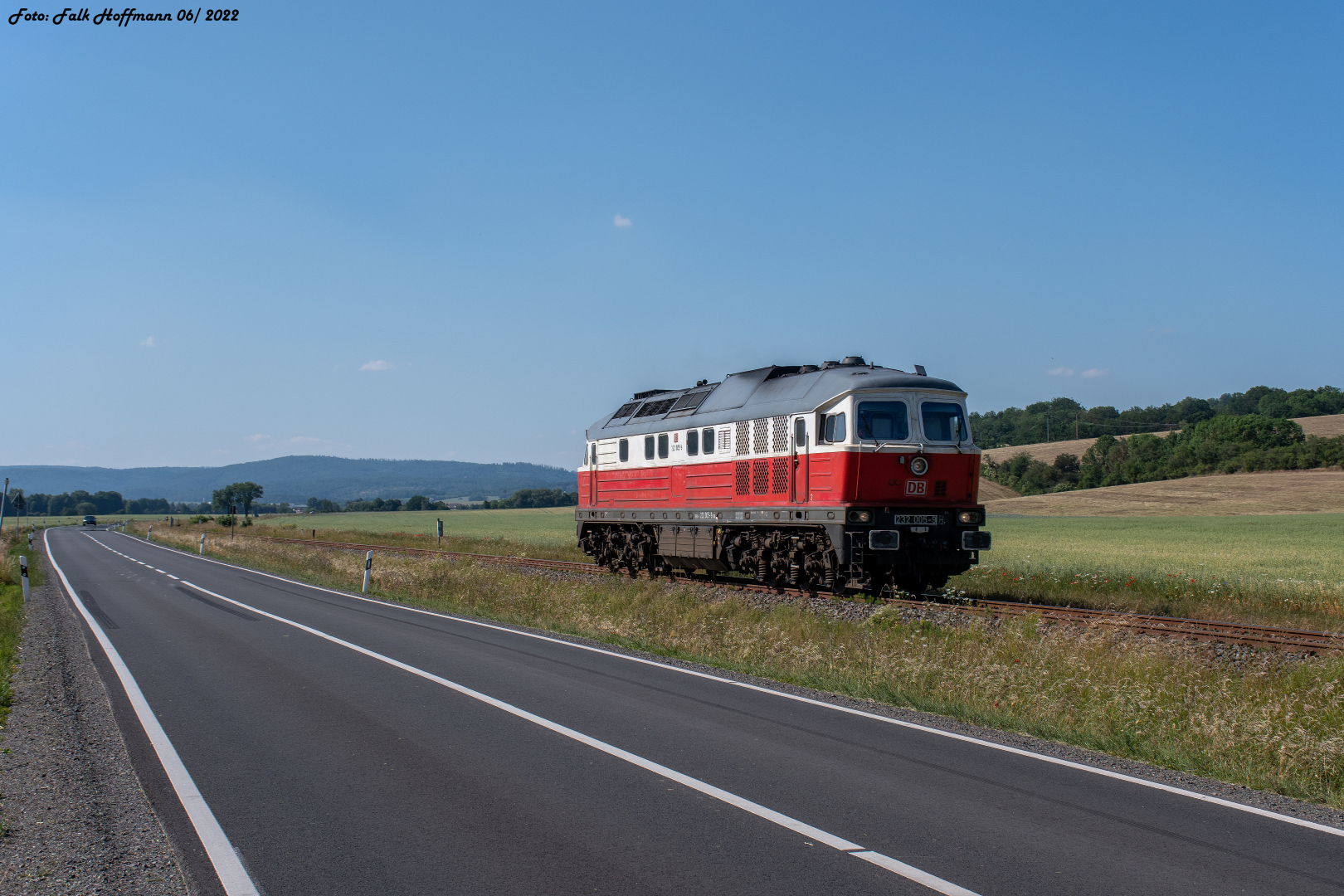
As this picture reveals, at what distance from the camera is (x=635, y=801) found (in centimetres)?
639

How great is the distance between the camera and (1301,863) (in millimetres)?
5258

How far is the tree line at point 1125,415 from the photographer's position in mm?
115062

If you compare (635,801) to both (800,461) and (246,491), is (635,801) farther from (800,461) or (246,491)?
(246,491)

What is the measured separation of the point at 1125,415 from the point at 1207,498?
7682 centimetres

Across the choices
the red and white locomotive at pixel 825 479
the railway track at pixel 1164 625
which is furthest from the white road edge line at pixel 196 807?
the red and white locomotive at pixel 825 479

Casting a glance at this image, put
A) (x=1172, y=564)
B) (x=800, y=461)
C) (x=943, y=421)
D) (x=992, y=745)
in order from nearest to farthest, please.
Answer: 1. (x=992, y=745)
2. (x=943, y=421)
3. (x=800, y=461)
4. (x=1172, y=564)

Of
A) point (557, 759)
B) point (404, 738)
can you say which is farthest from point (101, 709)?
point (557, 759)

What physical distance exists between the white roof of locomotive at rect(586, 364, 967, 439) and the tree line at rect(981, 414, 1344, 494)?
2795 inches

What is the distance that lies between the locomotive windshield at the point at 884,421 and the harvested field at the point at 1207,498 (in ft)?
159

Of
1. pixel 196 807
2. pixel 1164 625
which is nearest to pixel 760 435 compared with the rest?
pixel 1164 625

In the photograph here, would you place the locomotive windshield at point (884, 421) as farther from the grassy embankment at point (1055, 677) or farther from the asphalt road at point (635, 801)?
the asphalt road at point (635, 801)

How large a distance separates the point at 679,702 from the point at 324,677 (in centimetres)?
446

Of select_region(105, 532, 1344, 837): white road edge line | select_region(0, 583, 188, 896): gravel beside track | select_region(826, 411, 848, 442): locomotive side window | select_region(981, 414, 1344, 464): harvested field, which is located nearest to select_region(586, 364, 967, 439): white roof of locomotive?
Result: select_region(826, 411, 848, 442): locomotive side window

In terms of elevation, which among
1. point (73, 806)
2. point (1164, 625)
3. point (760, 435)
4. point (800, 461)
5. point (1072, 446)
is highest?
point (1072, 446)
